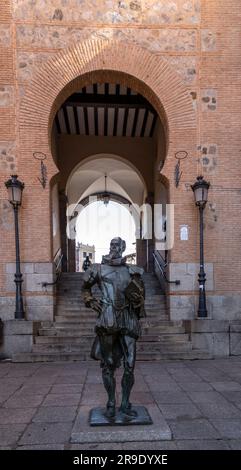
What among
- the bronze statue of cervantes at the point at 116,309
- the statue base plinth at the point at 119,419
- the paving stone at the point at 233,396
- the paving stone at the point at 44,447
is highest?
the bronze statue of cervantes at the point at 116,309

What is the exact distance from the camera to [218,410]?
467 centimetres

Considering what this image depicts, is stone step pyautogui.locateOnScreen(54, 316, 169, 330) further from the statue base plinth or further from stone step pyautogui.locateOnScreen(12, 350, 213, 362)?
the statue base plinth

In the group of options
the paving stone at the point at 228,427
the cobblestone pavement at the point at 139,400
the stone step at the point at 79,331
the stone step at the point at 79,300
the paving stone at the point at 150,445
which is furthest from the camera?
the stone step at the point at 79,300

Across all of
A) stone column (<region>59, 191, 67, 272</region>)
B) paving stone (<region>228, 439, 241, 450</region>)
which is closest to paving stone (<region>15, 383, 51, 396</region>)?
paving stone (<region>228, 439, 241, 450</region>)

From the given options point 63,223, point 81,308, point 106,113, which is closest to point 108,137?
point 106,113

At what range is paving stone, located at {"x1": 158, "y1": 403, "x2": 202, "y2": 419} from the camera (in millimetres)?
4441

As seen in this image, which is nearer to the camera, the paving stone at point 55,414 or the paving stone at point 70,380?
the paving stone at point 55,414

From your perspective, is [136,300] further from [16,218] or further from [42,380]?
[16,218]

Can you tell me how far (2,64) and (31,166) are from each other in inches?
93.0

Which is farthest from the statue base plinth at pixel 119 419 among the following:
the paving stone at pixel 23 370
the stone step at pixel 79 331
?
the stone step at pixel 79 331

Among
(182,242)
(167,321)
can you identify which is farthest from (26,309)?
(182,242)

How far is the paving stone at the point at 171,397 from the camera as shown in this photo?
504 cm

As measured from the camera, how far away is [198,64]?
8805 mm

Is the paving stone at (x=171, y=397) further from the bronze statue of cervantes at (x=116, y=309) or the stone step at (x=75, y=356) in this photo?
the stone step at (x=75, y=356)
